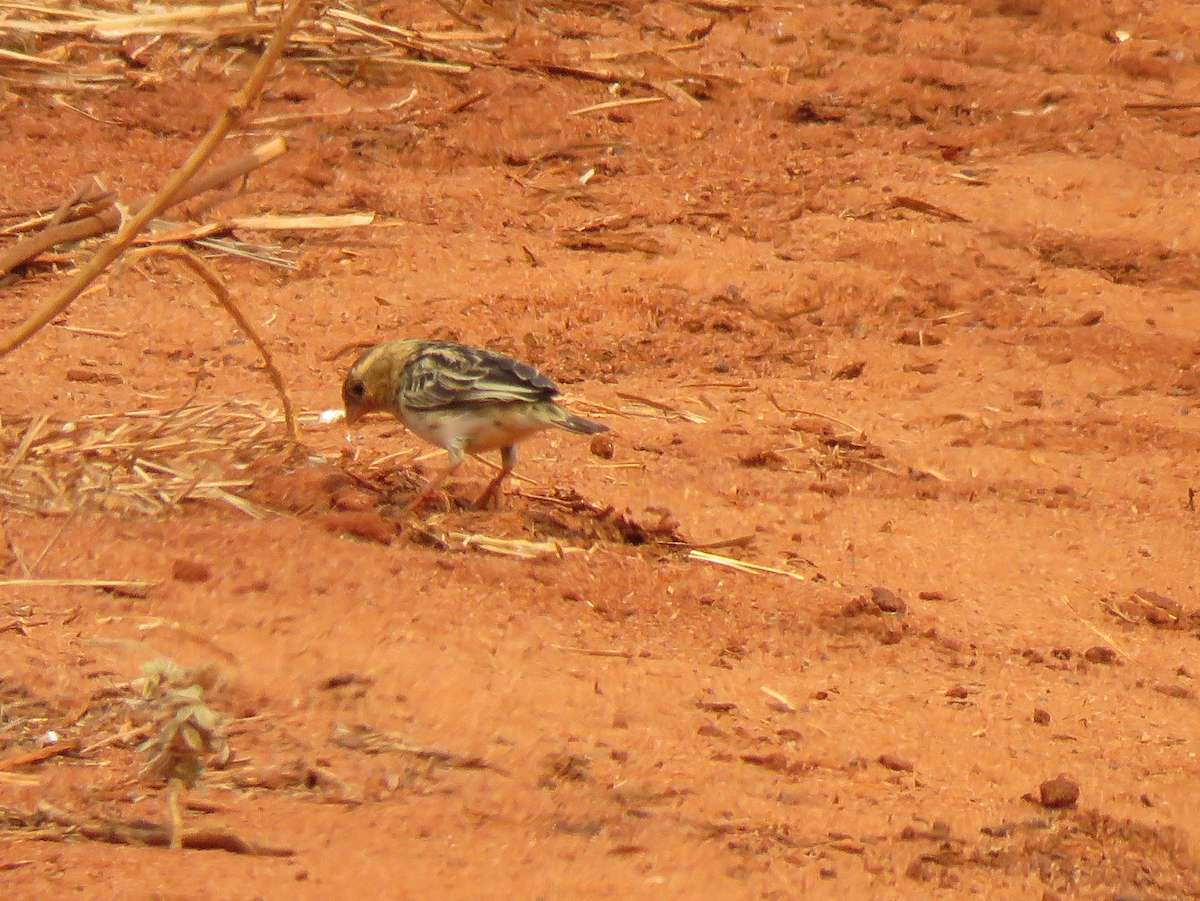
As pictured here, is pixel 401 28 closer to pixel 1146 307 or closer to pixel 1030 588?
pixel 1146 307

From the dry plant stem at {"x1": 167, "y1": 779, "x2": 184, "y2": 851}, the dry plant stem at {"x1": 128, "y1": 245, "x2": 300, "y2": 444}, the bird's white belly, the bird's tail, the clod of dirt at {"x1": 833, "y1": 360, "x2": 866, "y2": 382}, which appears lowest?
the clod of dirt at {"x1": 833, "y1": 360, "x2": 866, "y2": 382}

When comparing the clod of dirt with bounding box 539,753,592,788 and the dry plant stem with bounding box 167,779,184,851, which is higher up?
the dry plant stem with bounding box 167,779,184,851

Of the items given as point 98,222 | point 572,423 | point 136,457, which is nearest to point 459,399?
point 572,423

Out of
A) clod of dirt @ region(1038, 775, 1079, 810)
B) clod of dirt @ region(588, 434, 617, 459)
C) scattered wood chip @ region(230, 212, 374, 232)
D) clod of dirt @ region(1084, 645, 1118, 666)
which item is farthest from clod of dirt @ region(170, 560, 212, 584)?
scattered wood chip @ region(230, 212, 374, 232)

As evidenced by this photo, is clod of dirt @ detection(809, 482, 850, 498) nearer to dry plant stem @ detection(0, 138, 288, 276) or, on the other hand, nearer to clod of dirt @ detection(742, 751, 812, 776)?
clod of dirt @ detection(742, 751, 812, 776)

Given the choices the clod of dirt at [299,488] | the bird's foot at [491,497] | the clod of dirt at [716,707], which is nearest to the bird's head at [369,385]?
the clod of dirt at [299,488]

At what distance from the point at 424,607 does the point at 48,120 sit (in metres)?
5.82

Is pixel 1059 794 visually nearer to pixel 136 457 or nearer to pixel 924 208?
pixel 136 457

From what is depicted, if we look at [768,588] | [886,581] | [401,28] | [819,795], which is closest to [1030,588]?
[886,581]

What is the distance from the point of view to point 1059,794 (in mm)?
4293

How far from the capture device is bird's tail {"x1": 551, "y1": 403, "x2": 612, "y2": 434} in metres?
6.23

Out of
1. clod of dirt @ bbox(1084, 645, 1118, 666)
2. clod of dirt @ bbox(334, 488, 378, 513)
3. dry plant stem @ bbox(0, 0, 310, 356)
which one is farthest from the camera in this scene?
clod of dirt @ bbox(334, 488, 378, 513)

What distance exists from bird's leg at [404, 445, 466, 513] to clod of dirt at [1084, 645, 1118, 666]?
7.89 feet

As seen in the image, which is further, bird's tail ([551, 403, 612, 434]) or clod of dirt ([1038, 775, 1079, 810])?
bird's tail ([551, 403, 612, 434])
